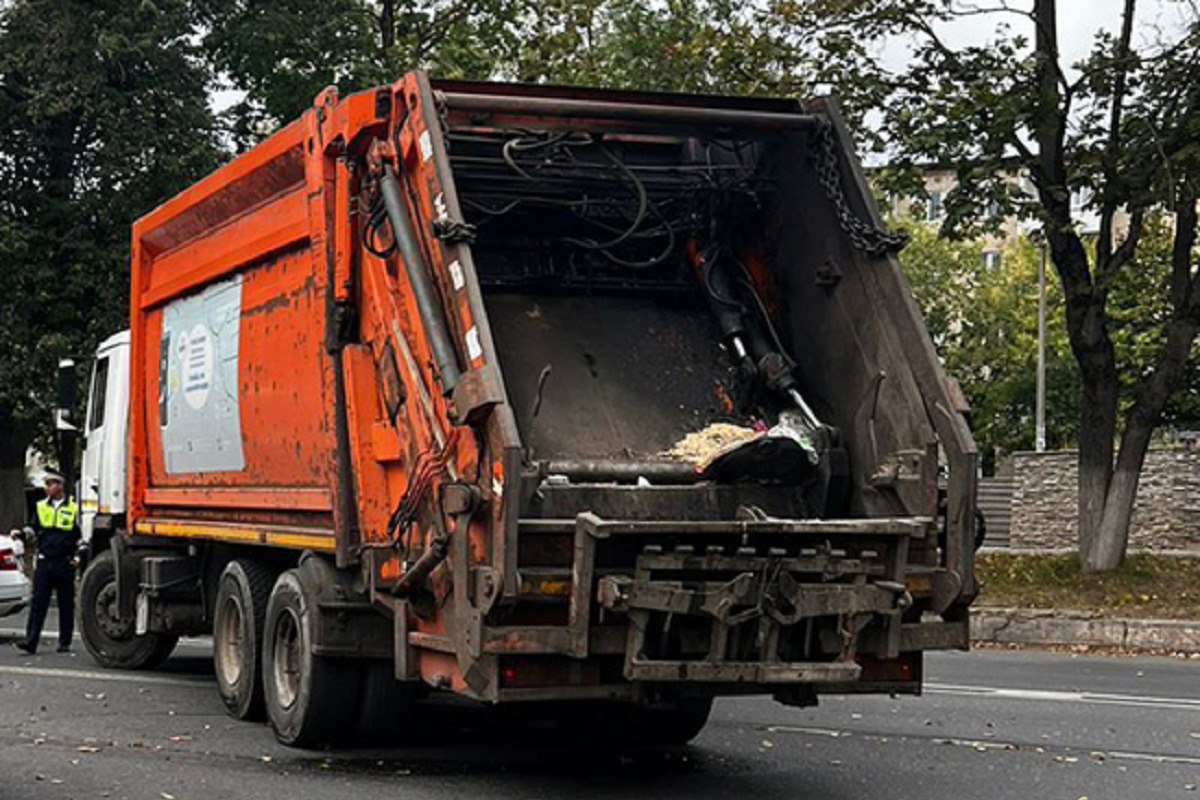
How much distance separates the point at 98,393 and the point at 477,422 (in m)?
7.19

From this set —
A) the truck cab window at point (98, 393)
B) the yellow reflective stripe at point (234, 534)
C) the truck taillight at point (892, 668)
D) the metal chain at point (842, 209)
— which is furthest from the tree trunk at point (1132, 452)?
the truck taillight at point (892, 668)

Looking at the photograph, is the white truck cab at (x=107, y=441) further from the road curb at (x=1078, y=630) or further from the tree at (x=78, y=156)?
the tree at (x=78, y=156)

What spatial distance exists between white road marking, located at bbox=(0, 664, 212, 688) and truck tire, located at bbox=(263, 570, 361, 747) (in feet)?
9.52

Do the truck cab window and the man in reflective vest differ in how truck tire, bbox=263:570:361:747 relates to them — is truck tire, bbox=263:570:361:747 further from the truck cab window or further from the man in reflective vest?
the man in reflective vest

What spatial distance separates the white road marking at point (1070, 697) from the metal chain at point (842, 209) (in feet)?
13.4

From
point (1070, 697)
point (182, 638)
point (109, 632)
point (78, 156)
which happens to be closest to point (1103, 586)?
point (1070, 697)

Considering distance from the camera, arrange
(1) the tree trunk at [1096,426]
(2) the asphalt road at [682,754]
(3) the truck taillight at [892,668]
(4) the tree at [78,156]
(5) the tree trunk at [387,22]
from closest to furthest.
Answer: (3) the truck taillight at [892,668]
(2) the asphalt road at [682,754]
(1) the tree trunk at [1096,426]
(4) the tree at [78,156]
(5) the tree trunk at [387,22]

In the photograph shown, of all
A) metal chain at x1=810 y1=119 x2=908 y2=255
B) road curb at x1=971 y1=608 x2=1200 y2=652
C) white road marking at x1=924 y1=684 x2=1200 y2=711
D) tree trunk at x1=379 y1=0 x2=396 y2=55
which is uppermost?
tree trunk at x1=379 y1=0 x2=396 y2=55

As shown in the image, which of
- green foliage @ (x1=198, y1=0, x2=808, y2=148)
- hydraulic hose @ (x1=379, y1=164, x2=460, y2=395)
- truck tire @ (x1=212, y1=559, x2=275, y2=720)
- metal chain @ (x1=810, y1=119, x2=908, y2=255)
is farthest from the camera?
green foliage @ (x1=198, y1=0, x2=808, y2=148)

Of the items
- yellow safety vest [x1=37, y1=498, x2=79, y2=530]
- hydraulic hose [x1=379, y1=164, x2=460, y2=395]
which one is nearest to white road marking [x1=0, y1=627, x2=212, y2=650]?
yellow safety vest [x1=37, y1=498, x2=79, y2=530]

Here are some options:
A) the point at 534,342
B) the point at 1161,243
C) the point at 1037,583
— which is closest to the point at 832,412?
the point at 534,342

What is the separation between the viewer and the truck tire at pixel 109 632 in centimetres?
1304

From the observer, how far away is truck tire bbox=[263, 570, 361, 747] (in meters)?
8.88

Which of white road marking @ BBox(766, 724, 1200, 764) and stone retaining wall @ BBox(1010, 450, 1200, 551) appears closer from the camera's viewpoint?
white road marking @ BBox(766, 724, 1200, 764)
